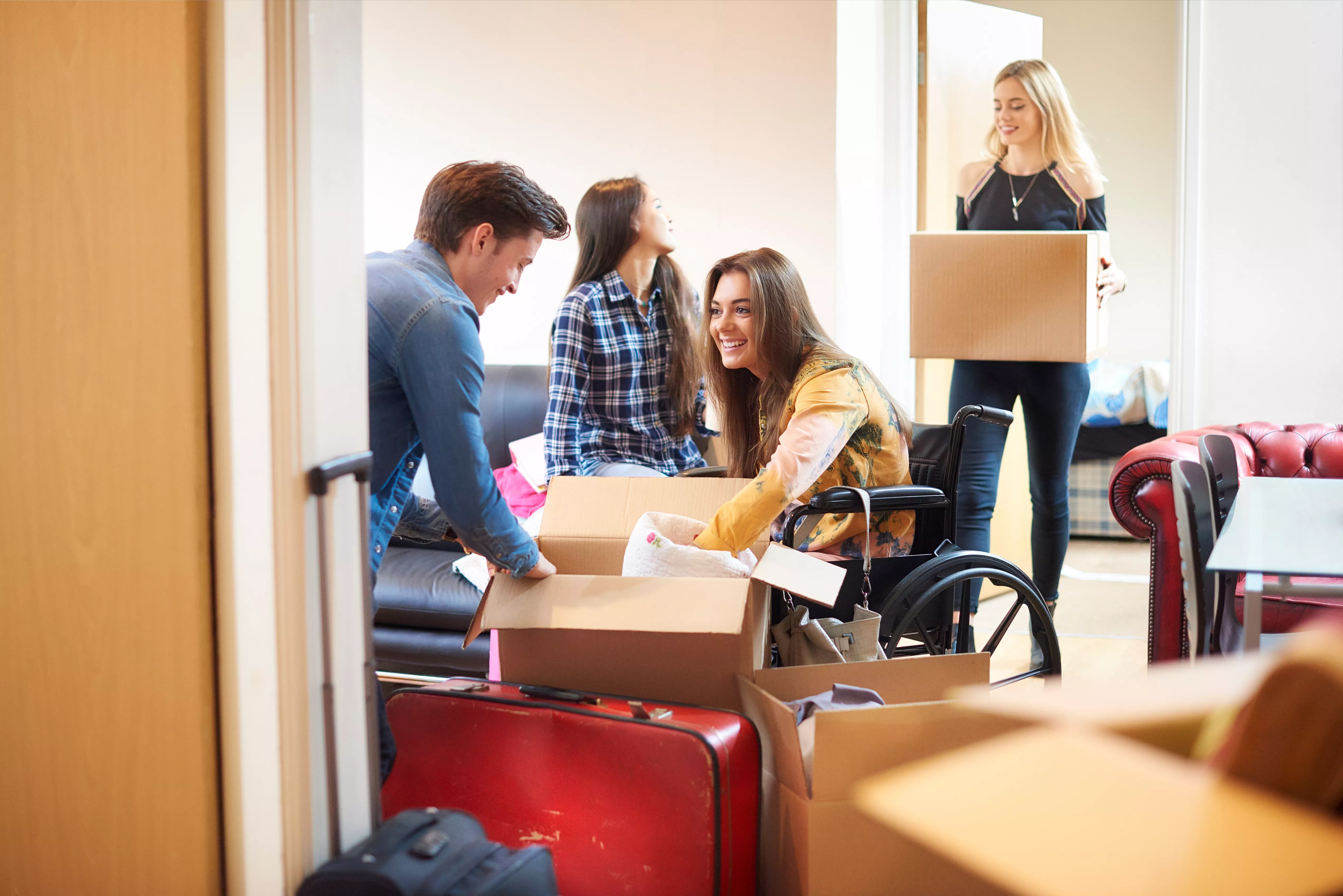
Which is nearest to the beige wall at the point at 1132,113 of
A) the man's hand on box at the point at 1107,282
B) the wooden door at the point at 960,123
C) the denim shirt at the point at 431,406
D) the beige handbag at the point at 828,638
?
the wooden door at the point at 960,123

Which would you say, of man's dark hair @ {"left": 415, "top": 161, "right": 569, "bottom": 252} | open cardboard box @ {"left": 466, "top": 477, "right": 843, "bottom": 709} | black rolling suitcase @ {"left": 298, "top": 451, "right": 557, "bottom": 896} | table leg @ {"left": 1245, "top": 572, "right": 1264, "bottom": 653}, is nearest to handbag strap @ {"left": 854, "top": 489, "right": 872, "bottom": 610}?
open cardboard box @ {"left": 466, "top": 477, "right": 843, "bottom": 709}

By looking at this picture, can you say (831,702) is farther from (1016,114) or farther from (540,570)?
(1016,114)

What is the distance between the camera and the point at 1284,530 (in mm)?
1636

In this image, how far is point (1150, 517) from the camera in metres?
2.37

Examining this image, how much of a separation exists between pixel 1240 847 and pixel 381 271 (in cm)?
119

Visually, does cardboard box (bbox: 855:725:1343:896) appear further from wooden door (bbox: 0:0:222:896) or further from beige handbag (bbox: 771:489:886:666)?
beige handbag (bbox: 771:489:886:666)

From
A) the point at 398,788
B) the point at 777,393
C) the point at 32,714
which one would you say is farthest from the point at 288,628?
the point at 777,393

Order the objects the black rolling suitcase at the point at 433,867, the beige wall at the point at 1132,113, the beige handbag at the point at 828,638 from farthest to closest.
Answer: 1. the beige wall at the point at 1132,113
2. the beige handbag at the point at 828,638
3. the black rolling suitcase at the point at 433,867

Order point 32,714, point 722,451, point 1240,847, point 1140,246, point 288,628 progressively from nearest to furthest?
point 1240,847 → point 288,628 → point 32,714 → point 722,451 → point 1140,246

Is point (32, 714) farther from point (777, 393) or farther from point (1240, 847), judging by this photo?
point (777, 393)

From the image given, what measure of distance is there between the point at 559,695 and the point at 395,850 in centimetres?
42

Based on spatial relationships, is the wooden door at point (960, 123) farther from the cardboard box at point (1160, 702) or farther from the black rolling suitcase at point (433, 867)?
the cardboard box at point (1160, 702)

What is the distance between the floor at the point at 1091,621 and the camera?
2.84 meters

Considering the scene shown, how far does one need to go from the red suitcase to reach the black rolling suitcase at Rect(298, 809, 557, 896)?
0.83 feet
